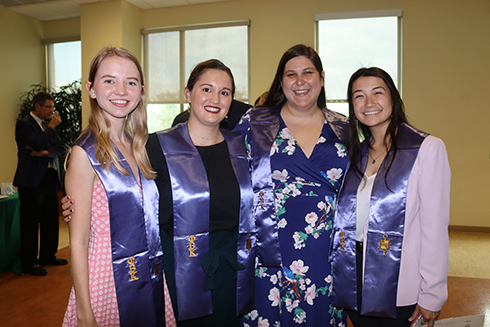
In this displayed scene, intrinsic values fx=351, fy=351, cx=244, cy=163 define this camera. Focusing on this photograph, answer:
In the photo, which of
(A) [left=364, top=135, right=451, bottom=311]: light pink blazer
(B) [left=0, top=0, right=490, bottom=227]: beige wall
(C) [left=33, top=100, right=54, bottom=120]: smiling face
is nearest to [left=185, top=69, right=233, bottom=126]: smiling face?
(A) [left=364, top=135, right=451, bottom=311]: light pink blazer

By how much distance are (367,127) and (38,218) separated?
11.8 ft

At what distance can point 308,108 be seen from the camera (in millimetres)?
1916

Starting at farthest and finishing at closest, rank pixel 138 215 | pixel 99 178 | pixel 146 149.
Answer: pixel 146 149, pixel 138 215, pixel 99 178

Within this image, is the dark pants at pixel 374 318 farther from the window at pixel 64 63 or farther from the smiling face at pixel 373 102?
the window at pixel 64 63

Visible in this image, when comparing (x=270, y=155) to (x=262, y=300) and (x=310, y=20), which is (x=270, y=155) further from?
(x=310, y=20)

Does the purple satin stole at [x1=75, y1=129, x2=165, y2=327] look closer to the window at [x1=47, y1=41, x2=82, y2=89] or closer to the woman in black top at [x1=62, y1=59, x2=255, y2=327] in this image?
the woman in black top at [x1=62, y1=59, x2=255, y2=327]

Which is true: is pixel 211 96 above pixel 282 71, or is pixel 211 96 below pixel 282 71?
below

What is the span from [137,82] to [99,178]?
17.0 inches

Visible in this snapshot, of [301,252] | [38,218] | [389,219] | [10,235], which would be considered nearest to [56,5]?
[38,218]

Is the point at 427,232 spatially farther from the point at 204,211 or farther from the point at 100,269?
the point at 100,269

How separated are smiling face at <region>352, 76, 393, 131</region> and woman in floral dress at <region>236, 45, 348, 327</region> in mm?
220

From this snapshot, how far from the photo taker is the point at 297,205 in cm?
172

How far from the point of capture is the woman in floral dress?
5.58ft

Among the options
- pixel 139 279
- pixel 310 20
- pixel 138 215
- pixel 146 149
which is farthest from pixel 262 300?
pixel 310 20
